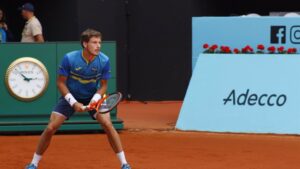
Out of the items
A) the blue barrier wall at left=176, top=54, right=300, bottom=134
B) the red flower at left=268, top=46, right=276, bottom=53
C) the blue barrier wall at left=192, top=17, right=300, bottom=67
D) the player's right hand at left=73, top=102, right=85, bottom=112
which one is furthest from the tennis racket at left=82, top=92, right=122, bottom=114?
the blue barrier wall at left=192, top=17, right=300, bottom=67

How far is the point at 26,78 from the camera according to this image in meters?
12.1

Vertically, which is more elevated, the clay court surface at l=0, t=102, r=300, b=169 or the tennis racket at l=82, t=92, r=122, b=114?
the tennis racket at l=82, t=92, r=122, b=114

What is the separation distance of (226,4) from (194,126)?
5982 millimetres

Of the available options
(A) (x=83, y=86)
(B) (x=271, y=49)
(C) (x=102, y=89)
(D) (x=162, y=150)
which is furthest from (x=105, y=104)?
(B) (x=271, y=49)

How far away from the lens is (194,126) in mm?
12570

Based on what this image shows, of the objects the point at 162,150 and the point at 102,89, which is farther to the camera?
the point at 162,150

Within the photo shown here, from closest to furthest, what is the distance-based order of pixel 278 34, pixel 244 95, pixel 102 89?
1. pixel 102 89
2. pixel 244 95
3. pixel 278 34

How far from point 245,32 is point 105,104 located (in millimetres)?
5004

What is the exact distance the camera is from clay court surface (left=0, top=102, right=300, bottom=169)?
9.64m

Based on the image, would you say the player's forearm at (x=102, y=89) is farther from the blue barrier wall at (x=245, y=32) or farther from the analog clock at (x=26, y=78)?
the blue barrier wall at (x=245, y=32)

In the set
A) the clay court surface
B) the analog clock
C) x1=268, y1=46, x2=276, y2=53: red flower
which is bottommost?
the clay court surface

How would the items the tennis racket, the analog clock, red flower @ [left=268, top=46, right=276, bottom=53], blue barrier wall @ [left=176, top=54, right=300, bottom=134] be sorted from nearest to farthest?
the tennis racket
the analog clock
blue barrier wall @ [left=176, top=54, right=300, bottom=134]
red flower @ [left=268, top=46, right=276, bottom=53]

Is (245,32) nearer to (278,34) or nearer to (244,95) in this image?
(278,34)

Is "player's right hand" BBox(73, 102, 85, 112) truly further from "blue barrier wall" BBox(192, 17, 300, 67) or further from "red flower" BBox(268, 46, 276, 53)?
"blue barrier wall" BBox(192, 17, 300, 67)
